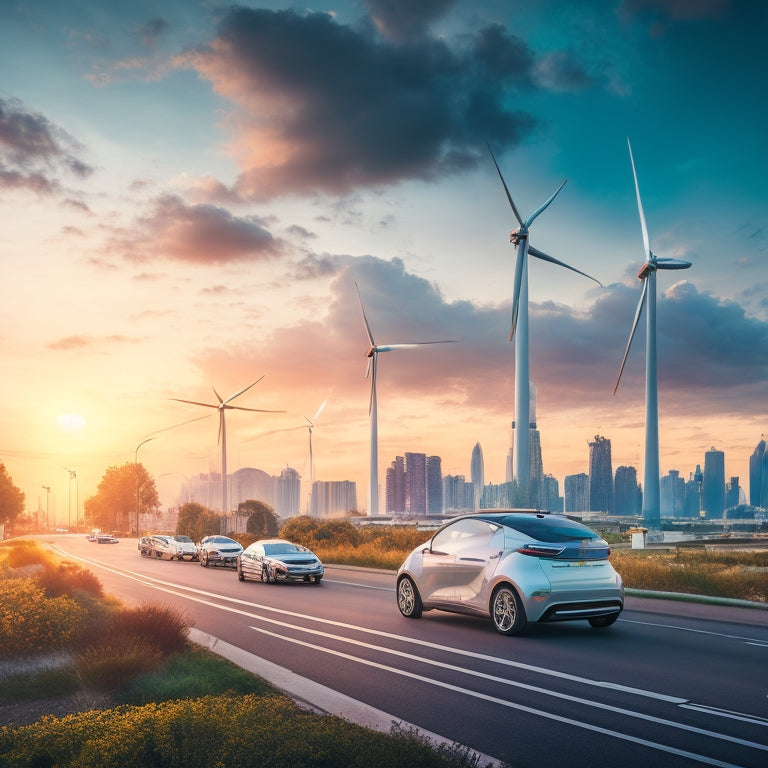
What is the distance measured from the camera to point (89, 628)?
11.5 metres

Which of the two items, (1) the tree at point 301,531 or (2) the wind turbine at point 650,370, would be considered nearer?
(1) the tree at point 301,531

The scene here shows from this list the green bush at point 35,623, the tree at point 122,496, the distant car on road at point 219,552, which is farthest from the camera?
the tree at point 122,496

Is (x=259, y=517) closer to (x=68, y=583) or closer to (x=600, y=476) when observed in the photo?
(x=68, y=583)

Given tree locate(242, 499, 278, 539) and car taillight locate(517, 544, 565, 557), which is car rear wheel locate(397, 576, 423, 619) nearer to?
car taillight locate(517, 544, 565, 557)

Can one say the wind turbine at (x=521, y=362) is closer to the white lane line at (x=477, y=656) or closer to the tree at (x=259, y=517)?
the tree at (x=259, y=517)

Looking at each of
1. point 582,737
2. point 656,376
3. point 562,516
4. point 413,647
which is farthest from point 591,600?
point 656,376

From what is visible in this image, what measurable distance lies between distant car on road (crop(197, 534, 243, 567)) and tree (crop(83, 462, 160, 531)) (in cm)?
10056

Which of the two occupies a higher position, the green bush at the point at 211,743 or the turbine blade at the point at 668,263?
the turbine blade at the point at 668,263

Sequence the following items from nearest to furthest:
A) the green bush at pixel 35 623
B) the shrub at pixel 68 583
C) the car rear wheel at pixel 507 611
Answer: the green bush at pixel 35 623 → the car rear wheel at pixel 507 611 → the shrub at pixel 68 583

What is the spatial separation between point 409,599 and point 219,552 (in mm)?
22162

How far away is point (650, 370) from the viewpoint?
52.1m

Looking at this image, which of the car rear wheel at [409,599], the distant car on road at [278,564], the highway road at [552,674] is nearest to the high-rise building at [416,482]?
the distant car on road at [278,564]

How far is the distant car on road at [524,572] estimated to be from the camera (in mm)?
11547

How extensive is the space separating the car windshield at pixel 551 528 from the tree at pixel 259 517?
146 feet
